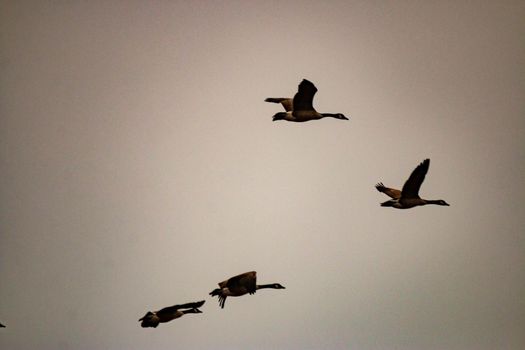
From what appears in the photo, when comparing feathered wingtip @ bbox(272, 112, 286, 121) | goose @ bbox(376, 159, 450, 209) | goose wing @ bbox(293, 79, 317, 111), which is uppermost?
goose wing @ bbox(293, 79, 317, 111)

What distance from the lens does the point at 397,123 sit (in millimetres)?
4125

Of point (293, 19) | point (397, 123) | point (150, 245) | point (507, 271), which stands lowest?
point (507, 271)

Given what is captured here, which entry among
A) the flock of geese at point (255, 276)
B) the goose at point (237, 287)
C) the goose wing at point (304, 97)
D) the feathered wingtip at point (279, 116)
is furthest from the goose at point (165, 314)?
the goose wing at point (304, 97)

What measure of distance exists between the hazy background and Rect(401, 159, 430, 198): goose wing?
0.52ft

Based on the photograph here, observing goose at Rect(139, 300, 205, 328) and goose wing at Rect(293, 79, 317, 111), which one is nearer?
goose wing at Rect(293, 79, 317, 111)

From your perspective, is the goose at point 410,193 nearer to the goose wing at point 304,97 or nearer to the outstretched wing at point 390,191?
the outstretched wing at point 390,191

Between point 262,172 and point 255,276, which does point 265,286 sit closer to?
point 255,276

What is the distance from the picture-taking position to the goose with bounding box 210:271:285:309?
4.01 meters

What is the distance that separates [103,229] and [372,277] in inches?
61.3

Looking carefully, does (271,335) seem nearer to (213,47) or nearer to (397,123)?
(397,123)

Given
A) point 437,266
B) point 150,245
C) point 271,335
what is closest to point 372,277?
point 437,266

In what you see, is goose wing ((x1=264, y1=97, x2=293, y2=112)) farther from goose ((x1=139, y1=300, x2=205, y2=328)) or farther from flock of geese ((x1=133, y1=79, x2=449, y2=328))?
goose ((x1=139, y1=300, x2=205, y2=328))

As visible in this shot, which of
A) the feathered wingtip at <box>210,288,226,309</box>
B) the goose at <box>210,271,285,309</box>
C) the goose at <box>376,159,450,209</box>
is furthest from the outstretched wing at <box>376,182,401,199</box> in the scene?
the feathered wingtip at <box>210,288,226,309</box>

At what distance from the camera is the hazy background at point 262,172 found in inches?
159
